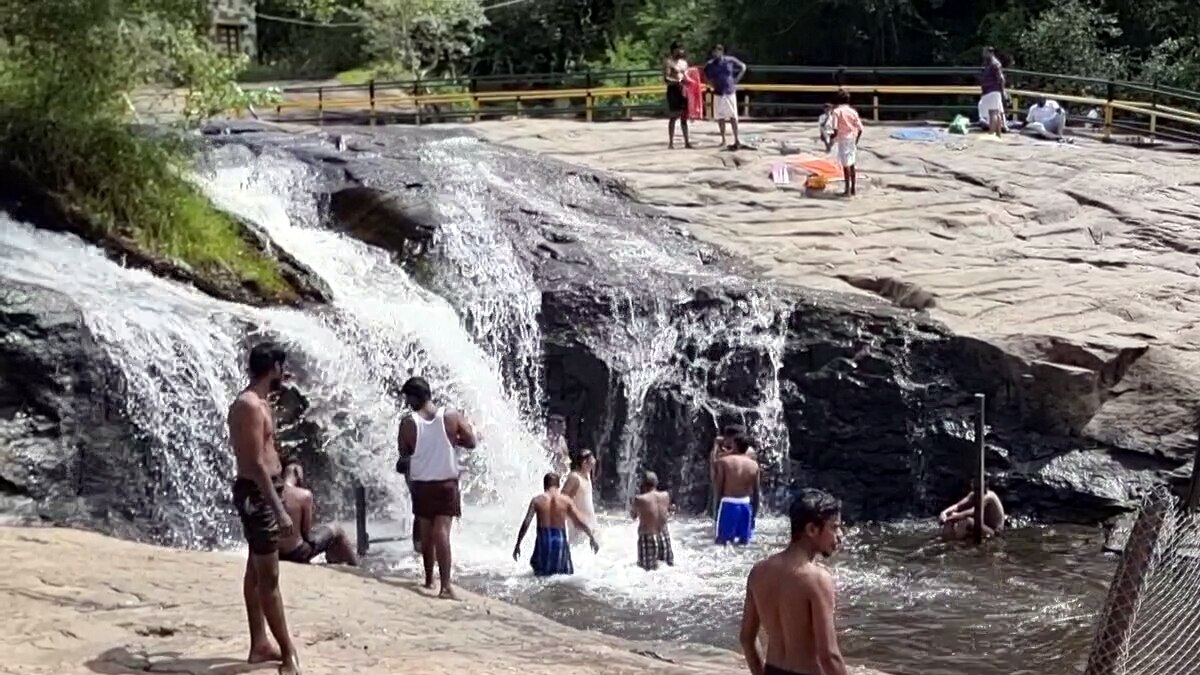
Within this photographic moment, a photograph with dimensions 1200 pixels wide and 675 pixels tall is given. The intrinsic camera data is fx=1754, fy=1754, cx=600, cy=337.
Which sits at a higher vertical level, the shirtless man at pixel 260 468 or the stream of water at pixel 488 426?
the shirtless man at pixel 260 468

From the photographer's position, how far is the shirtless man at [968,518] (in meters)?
16.5

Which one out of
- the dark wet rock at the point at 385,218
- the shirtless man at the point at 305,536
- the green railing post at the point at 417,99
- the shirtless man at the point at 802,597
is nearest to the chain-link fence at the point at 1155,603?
the shirtless man at the point at 802,597

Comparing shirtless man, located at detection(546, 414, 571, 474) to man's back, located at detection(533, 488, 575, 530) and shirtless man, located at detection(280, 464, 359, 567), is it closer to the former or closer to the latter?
man's back, located at detection(533, 488, 575, 530)

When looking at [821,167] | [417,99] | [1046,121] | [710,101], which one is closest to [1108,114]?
[1046,121]

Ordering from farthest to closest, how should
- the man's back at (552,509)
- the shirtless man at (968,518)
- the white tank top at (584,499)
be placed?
the shirtless man at (968,518)
the white tank top at (584,499)
the man's back at (552,509)

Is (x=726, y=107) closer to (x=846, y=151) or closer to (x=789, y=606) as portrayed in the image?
(x=846, y=151)

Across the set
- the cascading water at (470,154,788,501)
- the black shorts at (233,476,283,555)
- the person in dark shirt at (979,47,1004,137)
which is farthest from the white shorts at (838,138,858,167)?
the black shorts at (233,476,283,555)

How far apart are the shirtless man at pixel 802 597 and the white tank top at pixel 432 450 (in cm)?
428

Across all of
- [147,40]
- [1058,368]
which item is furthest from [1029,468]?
[147,40]

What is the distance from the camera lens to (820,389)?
18672 millimetres

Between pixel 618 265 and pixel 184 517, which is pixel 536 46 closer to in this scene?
pixel 618 265

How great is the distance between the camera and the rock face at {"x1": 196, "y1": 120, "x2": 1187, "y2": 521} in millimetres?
18141

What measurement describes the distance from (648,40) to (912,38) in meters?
7.26

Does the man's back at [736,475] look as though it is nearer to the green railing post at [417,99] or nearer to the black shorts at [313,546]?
the black shorts at [313,546]
